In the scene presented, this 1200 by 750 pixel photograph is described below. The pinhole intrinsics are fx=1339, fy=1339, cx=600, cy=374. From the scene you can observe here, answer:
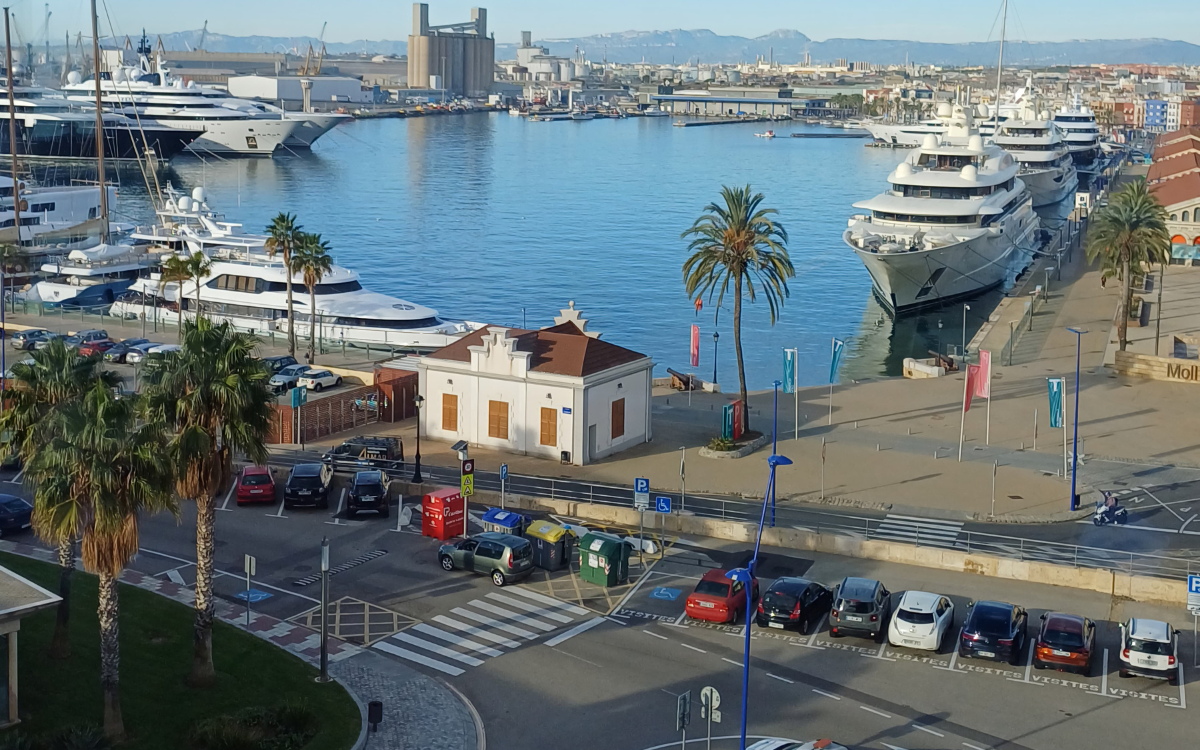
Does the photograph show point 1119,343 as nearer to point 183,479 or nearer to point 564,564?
point 564,564

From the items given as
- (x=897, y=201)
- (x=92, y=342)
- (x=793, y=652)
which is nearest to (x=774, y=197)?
(x=897, y=201)

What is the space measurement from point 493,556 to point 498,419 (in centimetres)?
1240

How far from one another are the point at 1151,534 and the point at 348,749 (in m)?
22.5

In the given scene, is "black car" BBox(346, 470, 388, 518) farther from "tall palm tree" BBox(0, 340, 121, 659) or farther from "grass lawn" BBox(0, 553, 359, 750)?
"tall palm tree" BBox(0, 340, 121, 659)

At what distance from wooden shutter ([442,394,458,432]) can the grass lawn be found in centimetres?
1624

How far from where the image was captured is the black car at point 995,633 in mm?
25812

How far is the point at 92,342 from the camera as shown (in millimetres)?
56156

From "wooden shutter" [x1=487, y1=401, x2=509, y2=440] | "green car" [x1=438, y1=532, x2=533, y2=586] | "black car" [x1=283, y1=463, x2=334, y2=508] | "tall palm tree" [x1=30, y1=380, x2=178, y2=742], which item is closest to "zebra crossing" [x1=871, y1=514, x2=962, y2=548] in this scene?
"green car" [x1=438, y1=532, x2=533, y2=586]

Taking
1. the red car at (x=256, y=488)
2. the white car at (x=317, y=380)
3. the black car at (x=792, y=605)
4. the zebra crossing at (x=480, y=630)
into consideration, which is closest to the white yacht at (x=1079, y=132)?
the white car at (x=317, y=380)

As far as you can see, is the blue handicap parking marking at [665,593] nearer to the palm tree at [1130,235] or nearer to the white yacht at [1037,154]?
the palm tree at [1130,235]

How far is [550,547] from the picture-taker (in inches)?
1217

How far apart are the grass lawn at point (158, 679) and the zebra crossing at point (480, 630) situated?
2278mm

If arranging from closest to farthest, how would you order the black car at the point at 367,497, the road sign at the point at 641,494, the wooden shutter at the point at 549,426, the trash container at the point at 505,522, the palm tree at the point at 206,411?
1. the palm tree at the point at 206,411
2. the road sign at the point at 641,494
3. the trash container at the point at 505,522
4. the black car at the point at 367,497
5. the wooden shutter at the point at 549,426

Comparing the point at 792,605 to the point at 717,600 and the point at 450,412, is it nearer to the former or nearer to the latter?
the point at 717,600
